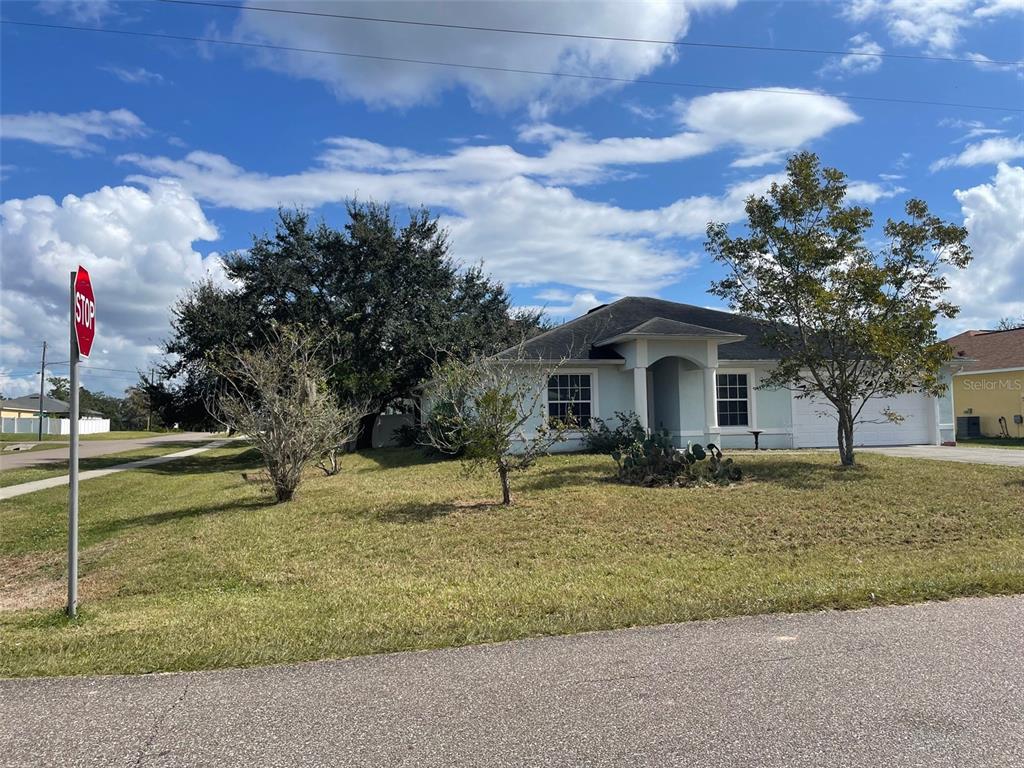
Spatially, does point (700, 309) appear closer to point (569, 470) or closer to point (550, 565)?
point (569, 470)

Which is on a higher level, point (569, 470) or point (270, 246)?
point (270, 246)

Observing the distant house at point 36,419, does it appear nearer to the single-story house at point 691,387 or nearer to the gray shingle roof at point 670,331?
the single-story house at point 691,387

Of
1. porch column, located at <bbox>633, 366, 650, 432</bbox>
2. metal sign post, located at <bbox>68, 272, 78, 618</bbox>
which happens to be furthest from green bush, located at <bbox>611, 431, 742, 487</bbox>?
metal sign post, located at <bbox>68, 272, 78, 618</bbox>

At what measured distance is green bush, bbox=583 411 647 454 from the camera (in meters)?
17.7

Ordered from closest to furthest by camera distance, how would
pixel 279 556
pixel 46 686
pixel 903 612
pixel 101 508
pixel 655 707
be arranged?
pixel 655 707 < pixel 46 686 < pixel 903 612 < pixel 279 556 < pixel 101 508

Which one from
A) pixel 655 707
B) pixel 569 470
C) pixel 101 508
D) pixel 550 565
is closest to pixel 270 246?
pixel 101 508

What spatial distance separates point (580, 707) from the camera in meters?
3.98

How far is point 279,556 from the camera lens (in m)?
8.77

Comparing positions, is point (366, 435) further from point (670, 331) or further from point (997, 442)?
point (997, 442)

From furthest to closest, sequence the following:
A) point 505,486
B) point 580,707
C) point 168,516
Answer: point 168,516, point 505,486, point 580,707

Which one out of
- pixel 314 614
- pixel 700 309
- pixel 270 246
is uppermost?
pixel 270 246

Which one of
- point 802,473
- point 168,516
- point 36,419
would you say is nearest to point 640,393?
point 802,473

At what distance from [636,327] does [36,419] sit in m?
60.9

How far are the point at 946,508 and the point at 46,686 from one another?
11089 millimetres
